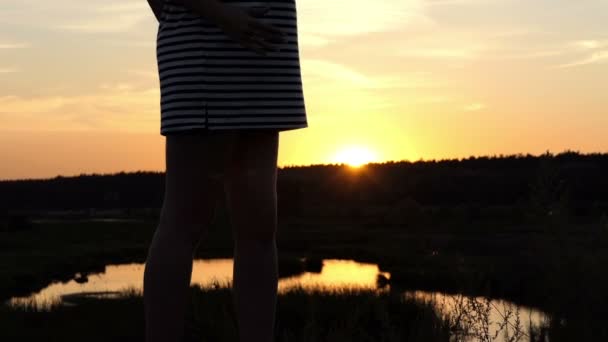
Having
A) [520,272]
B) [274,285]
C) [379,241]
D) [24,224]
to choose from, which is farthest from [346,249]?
[274,285]

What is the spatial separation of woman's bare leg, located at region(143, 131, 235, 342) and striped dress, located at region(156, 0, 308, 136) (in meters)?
0.08

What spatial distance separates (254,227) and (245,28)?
607 millimetres

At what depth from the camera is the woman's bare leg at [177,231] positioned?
2.06 m

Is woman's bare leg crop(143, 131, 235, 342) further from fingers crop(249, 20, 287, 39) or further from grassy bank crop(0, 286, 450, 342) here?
grassy bank crop(0, 286, 450, 342)

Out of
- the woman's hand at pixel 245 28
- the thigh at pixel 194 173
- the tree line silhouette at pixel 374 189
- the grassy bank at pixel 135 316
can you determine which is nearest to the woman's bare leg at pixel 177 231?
the thigh at pixel 194 173

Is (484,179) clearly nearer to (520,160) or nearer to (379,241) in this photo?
(520,160)

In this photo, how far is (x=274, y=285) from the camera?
2250mm

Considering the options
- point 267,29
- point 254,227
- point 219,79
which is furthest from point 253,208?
point 267,29

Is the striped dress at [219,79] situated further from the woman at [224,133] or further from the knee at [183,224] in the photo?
the knee at [183,224]

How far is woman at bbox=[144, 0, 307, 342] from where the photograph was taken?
6.66 feet

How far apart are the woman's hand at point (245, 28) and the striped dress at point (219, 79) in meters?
0.04

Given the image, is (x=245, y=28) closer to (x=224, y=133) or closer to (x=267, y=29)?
(x=267, y=29)

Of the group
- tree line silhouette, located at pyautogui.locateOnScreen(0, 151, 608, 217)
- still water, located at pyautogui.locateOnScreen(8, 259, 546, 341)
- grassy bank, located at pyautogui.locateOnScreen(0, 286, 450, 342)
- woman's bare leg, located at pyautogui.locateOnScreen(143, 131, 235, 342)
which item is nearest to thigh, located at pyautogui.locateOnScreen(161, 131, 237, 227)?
woman's bare leg, located at pyautogui.locateOnScreen(143, 131, 235, 342)

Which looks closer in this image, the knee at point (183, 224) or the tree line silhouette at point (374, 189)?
the knee at point (183, 224)
